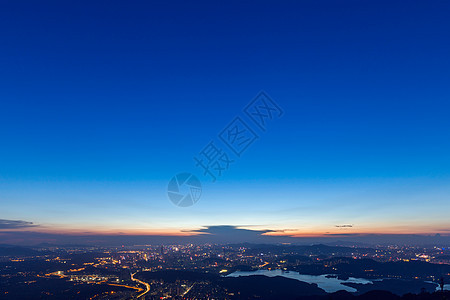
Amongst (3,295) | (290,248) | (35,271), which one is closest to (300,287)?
(3,295)

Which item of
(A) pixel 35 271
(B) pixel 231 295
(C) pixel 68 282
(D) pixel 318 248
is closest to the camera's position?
(B) pixel 231 295

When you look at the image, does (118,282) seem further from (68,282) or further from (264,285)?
(264,285)

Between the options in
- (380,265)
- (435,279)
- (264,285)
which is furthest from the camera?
(380,265)

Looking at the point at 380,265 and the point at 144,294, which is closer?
the point at 144,294

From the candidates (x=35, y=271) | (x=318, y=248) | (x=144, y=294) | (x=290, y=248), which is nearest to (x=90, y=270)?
(x=35, y=271)

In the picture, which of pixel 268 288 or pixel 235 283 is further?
pixel 235 283

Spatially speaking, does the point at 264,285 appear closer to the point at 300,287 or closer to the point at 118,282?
the point at 300,287

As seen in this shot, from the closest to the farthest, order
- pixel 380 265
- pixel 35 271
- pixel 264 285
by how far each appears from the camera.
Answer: pixel 264 285 → pixel 35 271 → pixel 380 265

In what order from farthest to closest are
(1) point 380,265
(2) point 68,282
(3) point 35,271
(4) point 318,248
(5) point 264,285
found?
(4) point 318,248, (1) point 380,265, (3) point 35,271, (2) point 68,282, (5) point 264,285

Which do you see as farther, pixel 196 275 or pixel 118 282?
pixel 196 275
